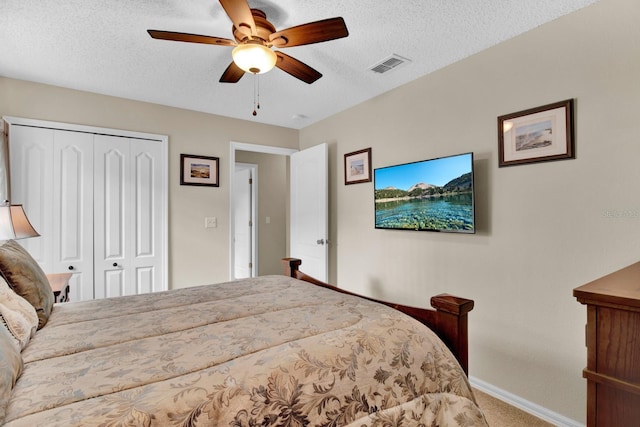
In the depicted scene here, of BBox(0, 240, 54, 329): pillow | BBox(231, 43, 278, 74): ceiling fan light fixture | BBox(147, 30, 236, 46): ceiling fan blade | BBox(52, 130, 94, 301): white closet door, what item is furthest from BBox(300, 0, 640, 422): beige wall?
BBox(52, 130, 94, 301): white closet door

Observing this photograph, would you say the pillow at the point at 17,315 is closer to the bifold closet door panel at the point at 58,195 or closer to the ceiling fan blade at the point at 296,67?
the ceiling fan blade at the point at 296,67

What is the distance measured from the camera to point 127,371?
0.91 metres

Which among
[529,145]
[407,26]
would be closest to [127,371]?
[407,26]

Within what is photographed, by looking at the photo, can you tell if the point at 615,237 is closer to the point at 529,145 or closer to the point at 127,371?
the point at 529,145

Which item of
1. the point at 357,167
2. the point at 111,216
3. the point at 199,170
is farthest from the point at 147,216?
the point at 357,167

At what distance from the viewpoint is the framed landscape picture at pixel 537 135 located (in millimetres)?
1884

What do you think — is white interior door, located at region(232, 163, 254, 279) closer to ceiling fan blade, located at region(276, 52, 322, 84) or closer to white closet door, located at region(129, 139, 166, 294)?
white closet door, located at region(129, 139, 166, 294)

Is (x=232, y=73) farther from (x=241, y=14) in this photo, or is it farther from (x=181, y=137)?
(x=181, y=137)

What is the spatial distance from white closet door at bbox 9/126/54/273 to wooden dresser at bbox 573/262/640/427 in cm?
372

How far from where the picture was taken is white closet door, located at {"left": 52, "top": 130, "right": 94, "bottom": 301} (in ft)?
9.46

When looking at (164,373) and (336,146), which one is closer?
(164,373)

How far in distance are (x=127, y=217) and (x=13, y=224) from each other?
120 centimetres

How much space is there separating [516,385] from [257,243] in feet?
13.2

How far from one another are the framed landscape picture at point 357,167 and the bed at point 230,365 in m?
1.96
